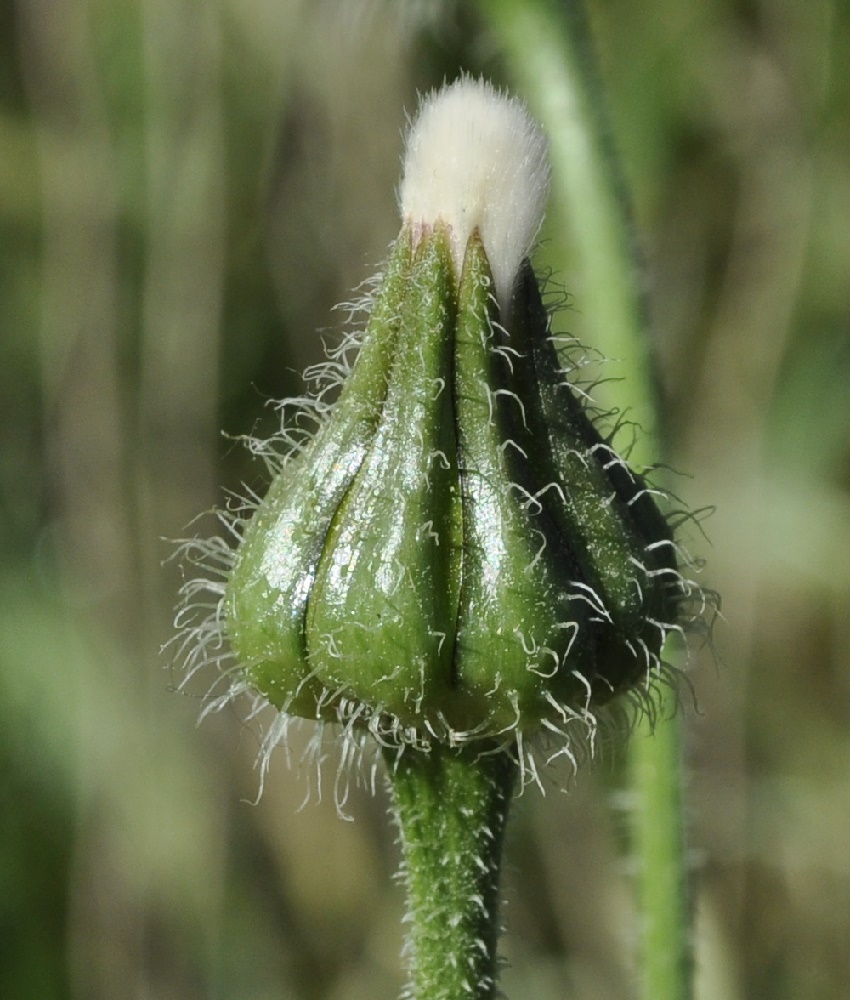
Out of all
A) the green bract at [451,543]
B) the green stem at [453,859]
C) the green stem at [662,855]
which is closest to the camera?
the green bract at [451,543]

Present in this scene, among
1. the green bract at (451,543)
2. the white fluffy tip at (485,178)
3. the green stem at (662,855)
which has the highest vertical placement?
the white fluffy tip at (485,178)

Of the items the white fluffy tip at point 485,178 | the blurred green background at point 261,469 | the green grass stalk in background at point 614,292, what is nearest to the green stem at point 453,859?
the green grass stalk in background at point 614,292

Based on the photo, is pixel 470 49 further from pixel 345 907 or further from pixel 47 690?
pixel 345 907

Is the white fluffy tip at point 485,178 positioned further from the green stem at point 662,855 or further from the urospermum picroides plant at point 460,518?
the green stem at point 662,855

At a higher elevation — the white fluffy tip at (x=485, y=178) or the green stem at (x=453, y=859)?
the white fluffy tip at (x=485, y=178)

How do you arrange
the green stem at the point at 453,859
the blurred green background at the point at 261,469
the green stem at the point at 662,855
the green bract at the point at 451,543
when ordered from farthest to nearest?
1. the blurred green background at the point at 261,469
2. the green stem at the point at 662,855
3. the green stem at the point at 453,859
4. the green bract at the point at 451,543

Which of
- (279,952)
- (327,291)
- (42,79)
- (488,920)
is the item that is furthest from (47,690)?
(488,920)

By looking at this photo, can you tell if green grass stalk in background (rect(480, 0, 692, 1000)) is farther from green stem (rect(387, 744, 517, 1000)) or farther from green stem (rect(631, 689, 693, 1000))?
green stem (rect(387, 744, 517, 1000))

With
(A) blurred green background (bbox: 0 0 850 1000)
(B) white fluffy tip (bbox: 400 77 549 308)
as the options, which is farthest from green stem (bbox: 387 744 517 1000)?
(A) blurred green background (bbox: 0 0 850 1000)
